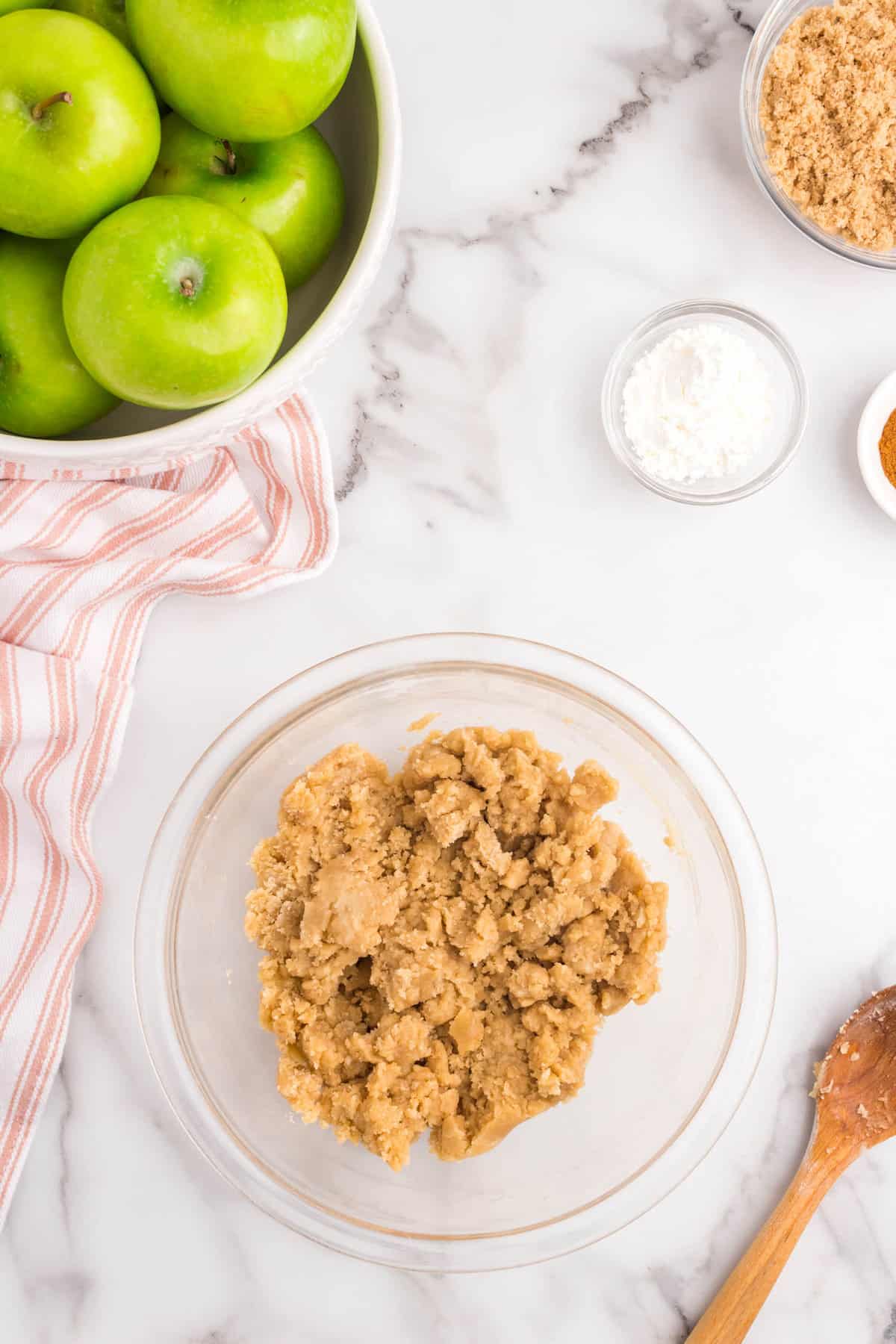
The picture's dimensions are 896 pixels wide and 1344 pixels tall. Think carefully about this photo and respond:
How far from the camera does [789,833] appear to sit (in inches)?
55.0

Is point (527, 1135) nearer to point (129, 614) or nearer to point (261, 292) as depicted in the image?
point (129, 614)

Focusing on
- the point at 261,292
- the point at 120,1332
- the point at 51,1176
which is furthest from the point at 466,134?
the point at 120,1332

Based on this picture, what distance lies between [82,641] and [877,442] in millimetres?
975

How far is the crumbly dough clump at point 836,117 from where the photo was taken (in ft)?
4.29

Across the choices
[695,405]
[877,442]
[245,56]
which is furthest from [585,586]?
[245,56]

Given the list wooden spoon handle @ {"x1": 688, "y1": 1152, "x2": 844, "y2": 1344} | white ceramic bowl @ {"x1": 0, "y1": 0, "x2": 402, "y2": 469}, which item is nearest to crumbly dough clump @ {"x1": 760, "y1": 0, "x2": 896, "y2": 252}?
white ceramic bowl @ {"x1": 0, "y1": 0, "x2": 402, "y2": 469}

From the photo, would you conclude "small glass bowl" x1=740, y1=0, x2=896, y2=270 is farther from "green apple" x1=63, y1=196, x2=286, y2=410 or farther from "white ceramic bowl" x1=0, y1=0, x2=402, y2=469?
"green apple" x1=63, y1=196, x2=286, y2=410

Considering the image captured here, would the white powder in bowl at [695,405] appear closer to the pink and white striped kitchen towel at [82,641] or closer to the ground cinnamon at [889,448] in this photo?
the ground cinnamon at [889,448]

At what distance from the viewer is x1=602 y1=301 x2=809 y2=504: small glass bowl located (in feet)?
4.44

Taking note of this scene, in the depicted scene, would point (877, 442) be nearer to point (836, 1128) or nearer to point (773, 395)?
point (773, 395)

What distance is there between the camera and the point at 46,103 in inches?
34.5

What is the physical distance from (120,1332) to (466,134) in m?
1.51

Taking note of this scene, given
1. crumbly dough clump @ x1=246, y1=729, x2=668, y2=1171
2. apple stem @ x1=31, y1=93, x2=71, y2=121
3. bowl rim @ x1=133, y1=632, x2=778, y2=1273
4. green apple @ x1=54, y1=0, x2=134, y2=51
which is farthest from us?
bowl rim @ x1=133, y1=632, x2=778, y2=1273

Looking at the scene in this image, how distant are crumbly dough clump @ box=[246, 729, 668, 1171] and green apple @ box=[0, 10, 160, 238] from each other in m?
0.63
